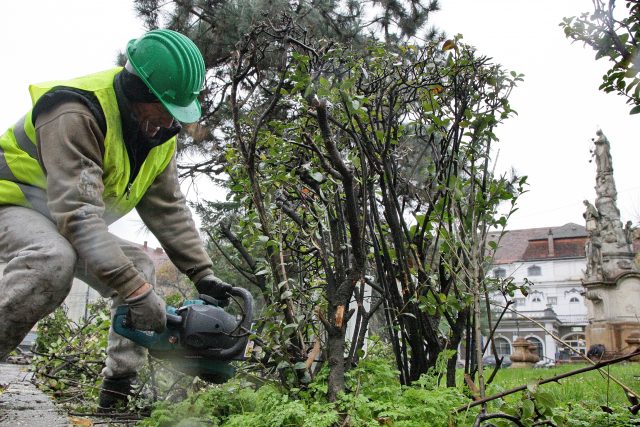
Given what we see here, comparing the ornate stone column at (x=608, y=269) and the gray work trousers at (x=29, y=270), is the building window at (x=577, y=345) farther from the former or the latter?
the gray work trousers at (x=29, y=270)

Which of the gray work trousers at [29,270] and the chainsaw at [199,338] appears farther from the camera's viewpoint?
the chainsaw at [199,338]

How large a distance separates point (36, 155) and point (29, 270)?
0.57 meters

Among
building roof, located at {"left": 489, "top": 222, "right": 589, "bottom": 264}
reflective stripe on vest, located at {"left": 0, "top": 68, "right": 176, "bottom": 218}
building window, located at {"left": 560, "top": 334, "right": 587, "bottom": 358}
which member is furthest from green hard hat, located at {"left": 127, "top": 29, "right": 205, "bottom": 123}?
building roof, located at {"left": 489, "top": 222, "right": 589, "bottom": 264}

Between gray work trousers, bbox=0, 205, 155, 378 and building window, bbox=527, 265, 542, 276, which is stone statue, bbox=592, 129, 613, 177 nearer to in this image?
gray work trousers, bbox=0, 205, 155, 378

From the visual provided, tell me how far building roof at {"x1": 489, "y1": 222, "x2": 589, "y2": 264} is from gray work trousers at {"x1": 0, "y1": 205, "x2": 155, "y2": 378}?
174ft

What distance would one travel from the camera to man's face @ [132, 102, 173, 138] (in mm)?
2520

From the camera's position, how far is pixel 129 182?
107 inches

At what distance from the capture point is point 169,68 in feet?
7.91

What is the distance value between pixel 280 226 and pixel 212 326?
0.64m

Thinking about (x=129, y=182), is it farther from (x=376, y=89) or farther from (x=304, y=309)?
(x=376, y=89)

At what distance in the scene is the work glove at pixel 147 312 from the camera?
2.27m

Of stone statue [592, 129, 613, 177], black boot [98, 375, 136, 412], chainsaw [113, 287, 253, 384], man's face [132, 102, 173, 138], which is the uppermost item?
stone statue [592, 129, 613, 177]

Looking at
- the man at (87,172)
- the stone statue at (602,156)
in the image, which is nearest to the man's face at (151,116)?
the man at (87,172)

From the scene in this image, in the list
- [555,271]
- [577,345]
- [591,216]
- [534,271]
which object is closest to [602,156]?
[591,216]
